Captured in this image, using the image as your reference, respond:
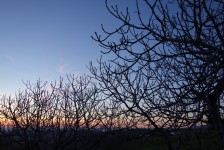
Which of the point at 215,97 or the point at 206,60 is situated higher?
the point at 206,60

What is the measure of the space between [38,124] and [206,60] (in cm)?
1485

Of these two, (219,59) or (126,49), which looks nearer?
(219,59)

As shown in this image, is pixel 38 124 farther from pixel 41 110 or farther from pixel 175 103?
pixel 175 103

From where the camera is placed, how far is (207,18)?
3188 millimetres

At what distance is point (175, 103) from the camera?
10.9 feet

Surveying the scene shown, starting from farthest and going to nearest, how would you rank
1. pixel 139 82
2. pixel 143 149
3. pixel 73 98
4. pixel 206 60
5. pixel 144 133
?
pixel 143 149
pixel 73 98
pixel 139 82
pixel 144 133
pixel 206 60

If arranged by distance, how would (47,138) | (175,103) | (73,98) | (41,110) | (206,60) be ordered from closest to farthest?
(206,60), (175,103), (47,138), (41,110), (73,98)

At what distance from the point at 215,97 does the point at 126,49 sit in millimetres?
1147

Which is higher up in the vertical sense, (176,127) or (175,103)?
(175,103)

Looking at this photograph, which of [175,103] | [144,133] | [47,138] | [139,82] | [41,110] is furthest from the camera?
[41,110]

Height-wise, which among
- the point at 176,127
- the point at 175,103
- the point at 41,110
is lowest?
Answer: the point at 176,127

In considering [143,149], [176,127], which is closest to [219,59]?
[176,127]

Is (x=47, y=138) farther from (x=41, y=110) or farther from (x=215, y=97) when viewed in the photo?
(x=215, y=97)

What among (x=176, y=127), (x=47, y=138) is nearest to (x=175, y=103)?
(x=176, y=127)
